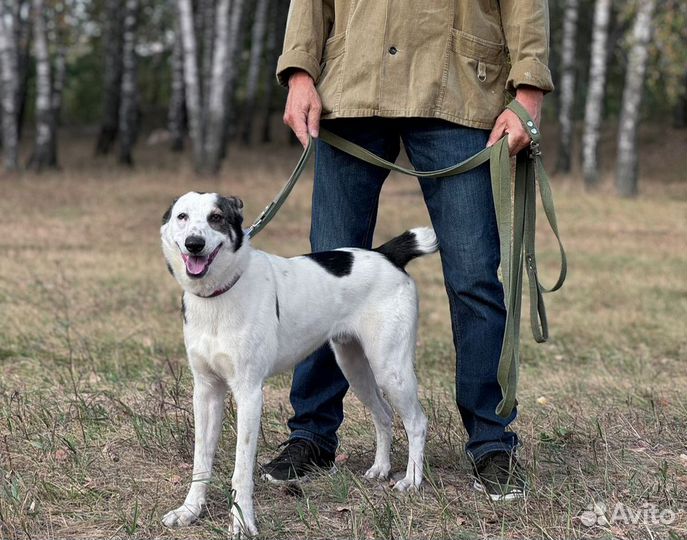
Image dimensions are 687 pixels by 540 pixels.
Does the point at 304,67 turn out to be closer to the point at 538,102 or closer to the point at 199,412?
the point at 538,102

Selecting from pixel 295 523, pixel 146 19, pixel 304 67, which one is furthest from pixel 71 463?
pixel 146 19

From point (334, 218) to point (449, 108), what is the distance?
0.70 metres

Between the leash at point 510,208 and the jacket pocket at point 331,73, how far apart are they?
0.15 meters

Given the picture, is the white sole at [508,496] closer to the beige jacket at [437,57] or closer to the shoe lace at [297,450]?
the shoe lace at [297,450]

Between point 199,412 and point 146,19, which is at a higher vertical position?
point 146,19

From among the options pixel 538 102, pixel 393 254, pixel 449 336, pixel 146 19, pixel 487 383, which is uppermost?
pixel 146 19

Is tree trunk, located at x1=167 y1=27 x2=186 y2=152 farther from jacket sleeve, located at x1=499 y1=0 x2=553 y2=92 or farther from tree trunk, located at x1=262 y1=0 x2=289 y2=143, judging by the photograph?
jacket sleeve, located at x1=499 y1=0 x2=553 y2=92

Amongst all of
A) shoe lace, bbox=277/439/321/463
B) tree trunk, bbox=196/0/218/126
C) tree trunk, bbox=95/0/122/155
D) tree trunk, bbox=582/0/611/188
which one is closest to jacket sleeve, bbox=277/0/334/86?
shoe lace, bbox=277/439/321/463

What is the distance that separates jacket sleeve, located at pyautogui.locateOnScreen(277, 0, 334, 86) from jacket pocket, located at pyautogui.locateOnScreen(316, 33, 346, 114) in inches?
1.3

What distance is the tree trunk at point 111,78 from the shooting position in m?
26.5

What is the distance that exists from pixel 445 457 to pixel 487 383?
433mm

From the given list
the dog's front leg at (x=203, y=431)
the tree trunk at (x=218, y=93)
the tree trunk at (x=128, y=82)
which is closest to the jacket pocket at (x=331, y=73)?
the dog's front leg at (x=203, y=431)

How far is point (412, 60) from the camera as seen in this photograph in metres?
4.08

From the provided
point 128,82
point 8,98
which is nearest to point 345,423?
point 8,98
